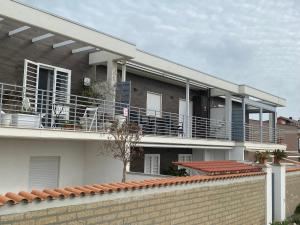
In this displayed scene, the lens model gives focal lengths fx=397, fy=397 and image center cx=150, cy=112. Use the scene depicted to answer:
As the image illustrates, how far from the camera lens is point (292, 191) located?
55.9ft

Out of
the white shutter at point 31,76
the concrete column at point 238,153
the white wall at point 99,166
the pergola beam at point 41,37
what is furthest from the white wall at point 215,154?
the pergola beam at point 41,37

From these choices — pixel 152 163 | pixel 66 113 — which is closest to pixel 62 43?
pixel 66 113

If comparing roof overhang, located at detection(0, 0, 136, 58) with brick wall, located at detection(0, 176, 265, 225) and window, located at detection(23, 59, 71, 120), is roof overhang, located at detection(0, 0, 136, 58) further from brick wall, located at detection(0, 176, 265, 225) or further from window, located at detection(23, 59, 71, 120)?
brick wall, located at detection(0, 176, 265, 225)

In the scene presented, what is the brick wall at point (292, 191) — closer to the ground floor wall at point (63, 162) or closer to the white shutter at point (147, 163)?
the white shutter at point (147, 163)

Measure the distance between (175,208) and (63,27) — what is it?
727 centimetres

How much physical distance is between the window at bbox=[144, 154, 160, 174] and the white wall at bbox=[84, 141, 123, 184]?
5.88m

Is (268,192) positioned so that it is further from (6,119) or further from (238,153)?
(238,153)

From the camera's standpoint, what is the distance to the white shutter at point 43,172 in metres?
12.9

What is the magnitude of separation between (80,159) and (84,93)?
276 cm

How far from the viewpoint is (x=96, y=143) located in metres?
14.5

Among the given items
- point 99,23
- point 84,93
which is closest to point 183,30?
point 99,23

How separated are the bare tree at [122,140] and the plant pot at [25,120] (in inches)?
103

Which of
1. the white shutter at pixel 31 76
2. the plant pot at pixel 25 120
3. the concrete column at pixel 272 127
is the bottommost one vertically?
the plant pot at pixel 25 120

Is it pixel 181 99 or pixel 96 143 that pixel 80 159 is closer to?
pixel 96 143
